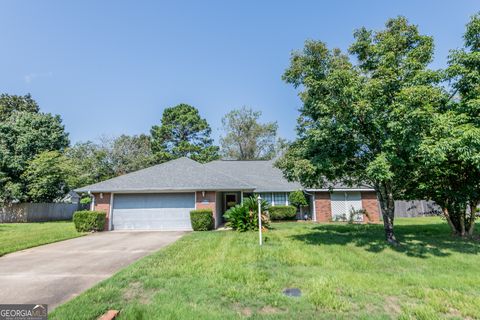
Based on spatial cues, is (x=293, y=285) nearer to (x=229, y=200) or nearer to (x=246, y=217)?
(x=246, y=217)

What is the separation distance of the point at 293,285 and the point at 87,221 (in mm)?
13300

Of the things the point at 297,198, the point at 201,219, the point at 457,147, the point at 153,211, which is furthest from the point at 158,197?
the point at 457,147

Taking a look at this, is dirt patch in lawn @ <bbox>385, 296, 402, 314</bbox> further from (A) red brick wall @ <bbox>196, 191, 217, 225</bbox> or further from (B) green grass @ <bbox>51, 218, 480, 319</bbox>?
(A) red brick wall @ <bbox>196, 191, 217, 225</bbox>

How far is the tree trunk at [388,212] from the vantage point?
941 centimetres

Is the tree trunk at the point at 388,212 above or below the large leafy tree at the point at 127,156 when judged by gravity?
below

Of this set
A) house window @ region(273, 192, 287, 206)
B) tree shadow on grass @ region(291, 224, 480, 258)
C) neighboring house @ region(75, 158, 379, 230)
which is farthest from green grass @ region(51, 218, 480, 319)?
house window @ region(273, 192, 287, 206)

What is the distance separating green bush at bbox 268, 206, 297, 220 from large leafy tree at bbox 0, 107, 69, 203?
2245cm

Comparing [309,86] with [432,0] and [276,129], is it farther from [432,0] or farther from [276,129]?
[276,129]

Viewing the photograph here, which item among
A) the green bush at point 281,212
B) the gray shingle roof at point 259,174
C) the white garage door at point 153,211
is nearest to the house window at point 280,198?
the gray shingle roof at point 259,174

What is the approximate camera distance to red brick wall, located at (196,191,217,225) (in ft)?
50.4

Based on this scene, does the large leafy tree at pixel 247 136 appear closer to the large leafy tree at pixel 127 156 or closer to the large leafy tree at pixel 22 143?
the large leafy tree at pixel 127 156

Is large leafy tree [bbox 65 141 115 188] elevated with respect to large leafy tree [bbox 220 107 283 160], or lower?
lower

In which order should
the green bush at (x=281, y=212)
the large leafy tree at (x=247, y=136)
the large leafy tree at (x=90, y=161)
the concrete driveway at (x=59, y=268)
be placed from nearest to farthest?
the concrete driveway at (x=59, y=268) < the green bush at (x=281, y=212) < the large leafy tree at (x=90, y=161) < the large leafy tree at (x=247, y=136)

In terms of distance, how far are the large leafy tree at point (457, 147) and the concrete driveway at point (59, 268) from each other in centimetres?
902
